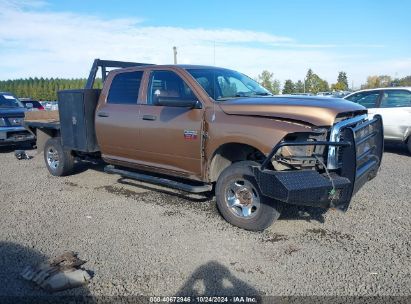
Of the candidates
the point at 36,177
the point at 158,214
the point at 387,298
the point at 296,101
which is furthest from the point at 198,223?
the point at 36,177

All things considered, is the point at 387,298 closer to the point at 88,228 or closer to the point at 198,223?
the point at 198,223

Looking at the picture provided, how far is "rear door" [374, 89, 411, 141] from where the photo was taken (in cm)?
920

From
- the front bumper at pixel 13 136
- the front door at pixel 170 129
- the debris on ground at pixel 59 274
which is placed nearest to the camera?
the debris on ground at pixel 59 274

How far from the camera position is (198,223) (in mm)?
4863

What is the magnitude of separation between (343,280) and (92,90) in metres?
4.88

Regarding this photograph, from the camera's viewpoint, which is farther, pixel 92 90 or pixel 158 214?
pixel 92 90

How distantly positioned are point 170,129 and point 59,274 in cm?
242

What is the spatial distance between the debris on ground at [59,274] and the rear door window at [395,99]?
8.51m

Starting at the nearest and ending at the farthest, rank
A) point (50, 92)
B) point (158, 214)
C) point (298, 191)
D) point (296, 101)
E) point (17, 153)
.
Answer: point (298, 191) < point (296, 101) < point (158, 214) < point (17, 153) < point (50, 92)

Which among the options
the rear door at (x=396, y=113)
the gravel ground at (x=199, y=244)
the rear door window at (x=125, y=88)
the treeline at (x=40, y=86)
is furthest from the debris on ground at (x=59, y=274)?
the treeline at (x=40, y=86)

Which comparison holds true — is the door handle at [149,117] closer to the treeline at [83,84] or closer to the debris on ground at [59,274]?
the debris on ground at [59,274]

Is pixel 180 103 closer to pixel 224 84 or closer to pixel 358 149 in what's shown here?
pixel 224 84

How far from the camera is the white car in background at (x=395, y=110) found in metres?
9.23

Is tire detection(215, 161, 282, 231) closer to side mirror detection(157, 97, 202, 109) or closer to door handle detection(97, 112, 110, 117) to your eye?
side mirror detection(157, 97, 202, 109)
